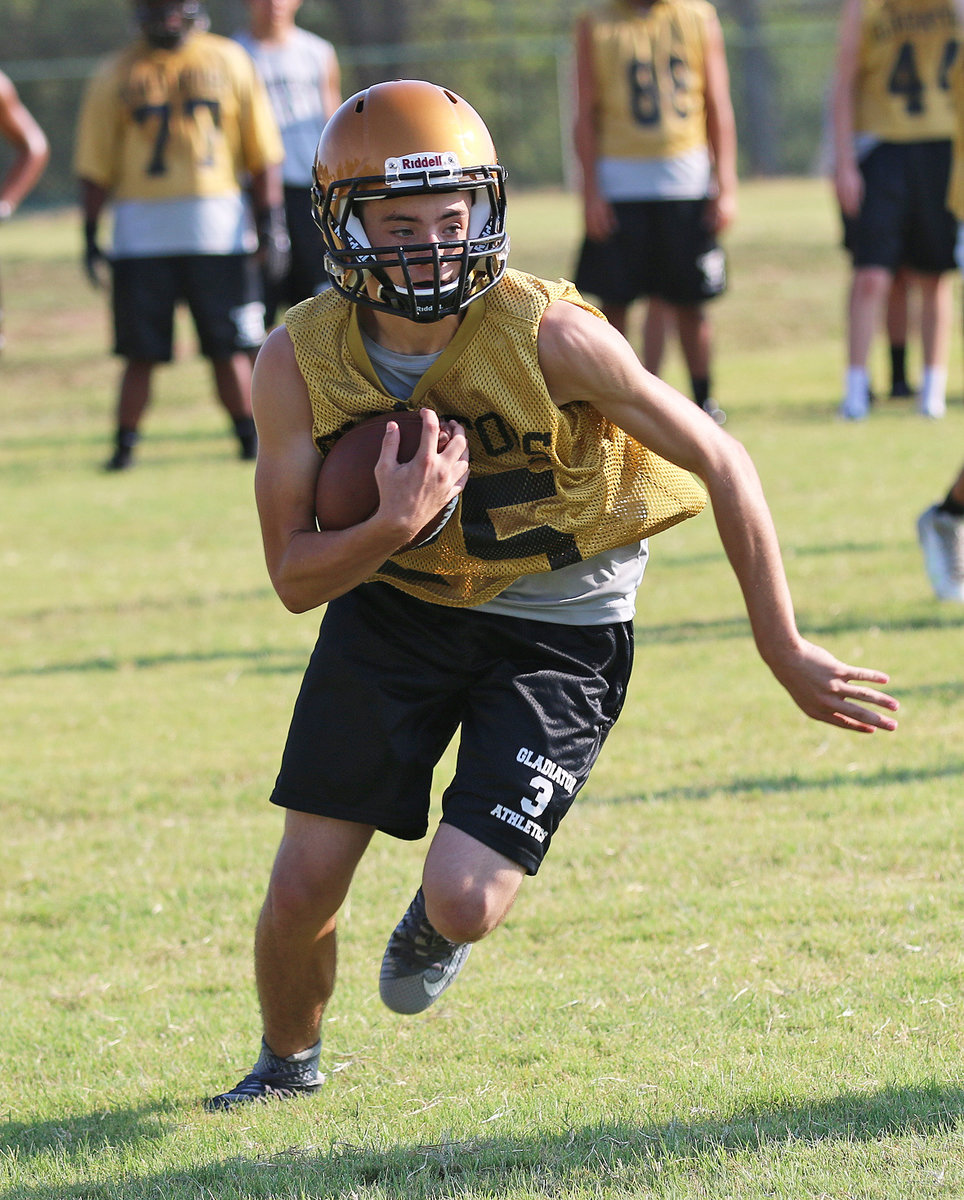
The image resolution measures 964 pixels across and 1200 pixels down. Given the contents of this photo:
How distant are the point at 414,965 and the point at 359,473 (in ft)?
3.19

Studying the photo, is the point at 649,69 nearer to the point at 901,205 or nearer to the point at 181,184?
the point at 901,205

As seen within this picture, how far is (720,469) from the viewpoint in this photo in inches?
116

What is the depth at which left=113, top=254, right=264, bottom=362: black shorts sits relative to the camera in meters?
9.27

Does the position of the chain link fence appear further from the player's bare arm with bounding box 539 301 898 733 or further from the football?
the football

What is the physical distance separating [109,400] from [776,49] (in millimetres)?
19348

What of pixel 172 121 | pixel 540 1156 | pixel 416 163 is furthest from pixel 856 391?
pixel 540 1156

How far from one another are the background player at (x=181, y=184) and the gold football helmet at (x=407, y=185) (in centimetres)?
641

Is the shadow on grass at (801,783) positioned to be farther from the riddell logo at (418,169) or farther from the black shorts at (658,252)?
the black shorts at (658,252)

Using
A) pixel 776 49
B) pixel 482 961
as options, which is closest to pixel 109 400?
A: pixel 482 961

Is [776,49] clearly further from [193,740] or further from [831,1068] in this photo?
[831,1068]

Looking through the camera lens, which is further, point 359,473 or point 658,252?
point 658,252

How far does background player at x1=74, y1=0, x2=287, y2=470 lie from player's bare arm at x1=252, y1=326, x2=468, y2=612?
640 cm

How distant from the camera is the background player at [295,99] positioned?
9914 mm

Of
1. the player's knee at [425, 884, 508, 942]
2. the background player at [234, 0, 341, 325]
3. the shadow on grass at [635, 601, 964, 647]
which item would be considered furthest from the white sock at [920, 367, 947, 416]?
the player's knee at [425, 884, 508, 942]
